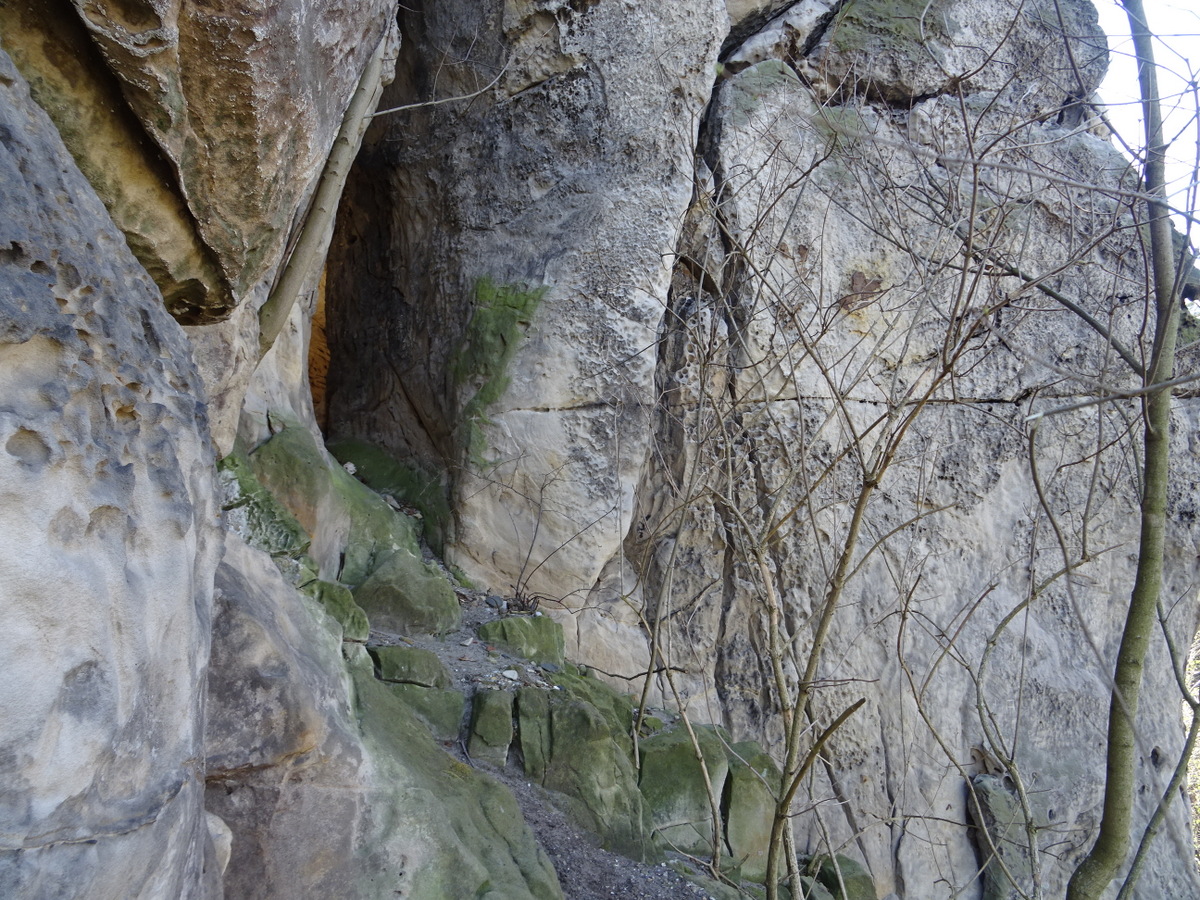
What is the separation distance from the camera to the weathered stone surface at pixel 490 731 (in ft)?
12.5

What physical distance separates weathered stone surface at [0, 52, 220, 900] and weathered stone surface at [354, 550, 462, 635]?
2.58 meters

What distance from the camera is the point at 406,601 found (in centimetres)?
453

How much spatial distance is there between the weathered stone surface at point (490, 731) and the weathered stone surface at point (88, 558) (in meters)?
1.95

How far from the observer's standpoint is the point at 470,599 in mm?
5281

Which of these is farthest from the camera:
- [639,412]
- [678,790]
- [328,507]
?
[639,412]

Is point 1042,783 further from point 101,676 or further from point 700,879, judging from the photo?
point 101,676

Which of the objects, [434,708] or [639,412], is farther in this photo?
[639,412]

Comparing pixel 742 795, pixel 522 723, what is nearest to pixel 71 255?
pixel 522 723

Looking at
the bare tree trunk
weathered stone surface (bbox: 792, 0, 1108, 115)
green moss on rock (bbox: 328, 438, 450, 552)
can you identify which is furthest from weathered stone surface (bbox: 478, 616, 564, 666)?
weathered stone surface (bbox: 792, 0, 1108, 115)

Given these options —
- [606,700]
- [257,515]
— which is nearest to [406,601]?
[257,515]

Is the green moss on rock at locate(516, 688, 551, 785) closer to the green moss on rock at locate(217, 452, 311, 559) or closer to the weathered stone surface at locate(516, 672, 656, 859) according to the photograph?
the weathered stone surface at locate(516, 672, 656, 859)

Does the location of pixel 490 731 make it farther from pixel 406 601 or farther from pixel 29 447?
pixel 29 447

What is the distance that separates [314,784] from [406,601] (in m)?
2.01

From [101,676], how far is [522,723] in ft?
8.51
